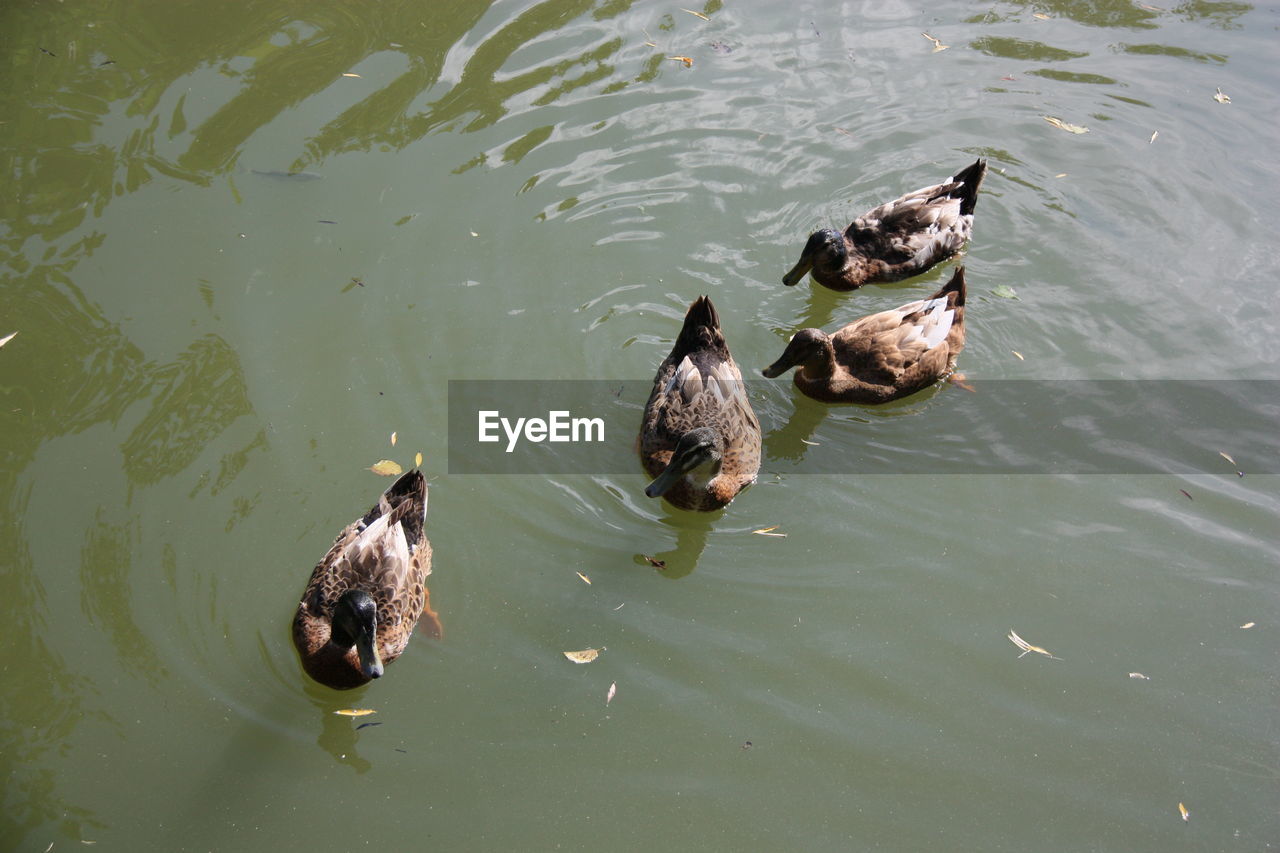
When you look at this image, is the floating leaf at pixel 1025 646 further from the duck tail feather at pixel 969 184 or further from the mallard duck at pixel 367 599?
the duck tail feather at pixel 969 184

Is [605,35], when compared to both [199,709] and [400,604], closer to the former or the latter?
[400,604]

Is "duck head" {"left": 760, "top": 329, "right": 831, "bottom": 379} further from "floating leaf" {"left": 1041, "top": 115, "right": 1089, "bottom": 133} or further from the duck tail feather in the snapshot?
"floating leaf" {"left": 1041, "top": 115, "right": 1089, "bottom": 133}

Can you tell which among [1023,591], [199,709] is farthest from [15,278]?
[1023,591]

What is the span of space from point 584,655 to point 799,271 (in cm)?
346

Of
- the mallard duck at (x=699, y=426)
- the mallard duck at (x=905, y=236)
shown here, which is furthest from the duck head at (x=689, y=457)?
the mallard duck at (x=905, y=236)

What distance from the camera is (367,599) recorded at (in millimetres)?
4438

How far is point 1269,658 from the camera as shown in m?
5.05

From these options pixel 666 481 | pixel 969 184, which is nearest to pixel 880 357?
pixel 666 481

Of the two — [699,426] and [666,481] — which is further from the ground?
[699,426]

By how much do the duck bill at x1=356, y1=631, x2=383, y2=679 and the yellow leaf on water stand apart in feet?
4.78

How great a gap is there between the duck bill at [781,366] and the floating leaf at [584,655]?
241cm

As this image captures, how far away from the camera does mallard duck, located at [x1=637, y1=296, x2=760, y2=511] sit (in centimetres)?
548

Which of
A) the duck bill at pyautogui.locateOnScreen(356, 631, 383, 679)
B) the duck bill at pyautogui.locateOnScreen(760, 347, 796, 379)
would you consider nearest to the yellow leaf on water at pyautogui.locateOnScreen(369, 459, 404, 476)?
the duck bill at pyautogui.locateOnScreen(356, 631, 383, 679)

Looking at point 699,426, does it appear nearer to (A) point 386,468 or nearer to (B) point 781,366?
(B) point 781,366
